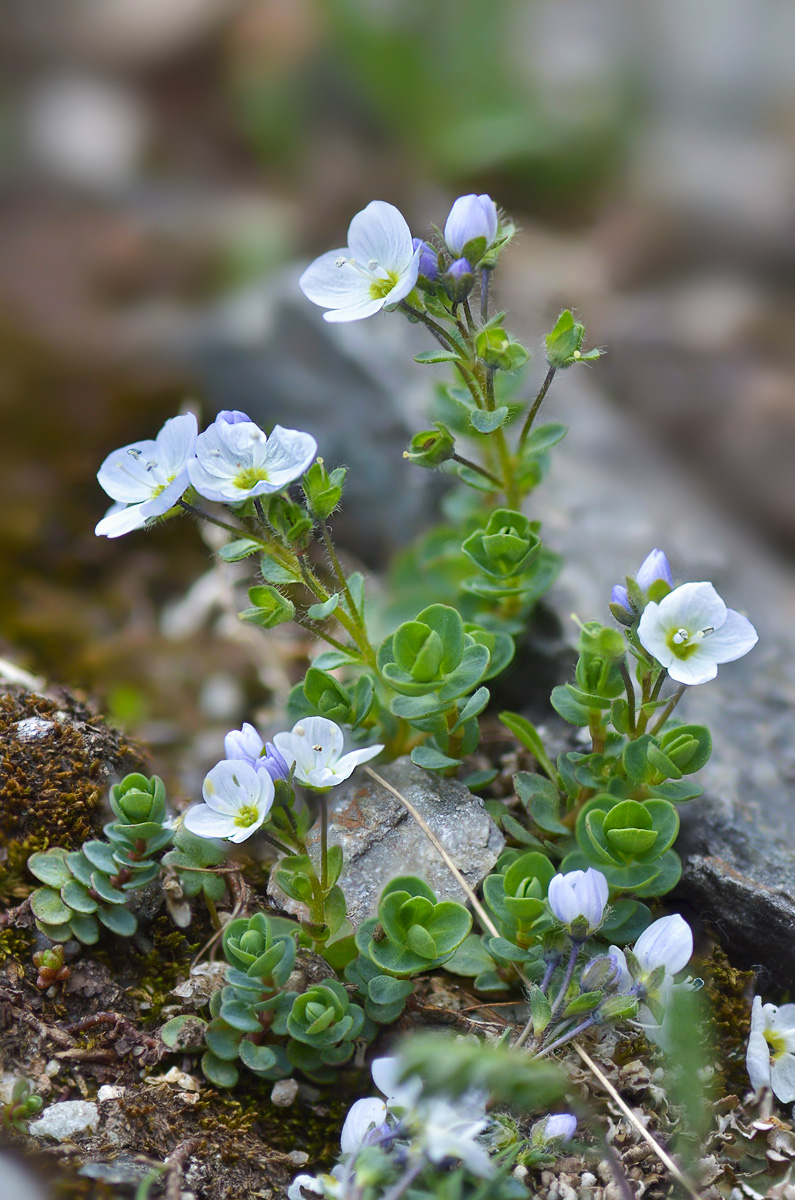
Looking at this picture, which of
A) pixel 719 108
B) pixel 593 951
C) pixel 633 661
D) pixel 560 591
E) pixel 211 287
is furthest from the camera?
pixel 719 108

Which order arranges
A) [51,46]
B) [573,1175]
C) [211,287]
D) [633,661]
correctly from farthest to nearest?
[51,46]
[211,287]
[633,661]
[573,1175]

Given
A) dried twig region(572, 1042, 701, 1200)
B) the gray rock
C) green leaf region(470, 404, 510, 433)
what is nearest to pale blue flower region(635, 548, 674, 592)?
green leaf region(470, 404, 510, 433)

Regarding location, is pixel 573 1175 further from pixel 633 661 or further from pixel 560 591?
pixel 560 591

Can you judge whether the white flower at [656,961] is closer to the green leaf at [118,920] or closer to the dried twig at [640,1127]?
the dried twig at [640,1127]

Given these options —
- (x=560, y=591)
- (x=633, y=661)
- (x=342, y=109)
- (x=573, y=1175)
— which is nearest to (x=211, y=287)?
(x=342, y=109)

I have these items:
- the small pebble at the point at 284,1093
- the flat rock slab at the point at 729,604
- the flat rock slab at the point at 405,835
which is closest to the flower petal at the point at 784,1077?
the flat rock slab at the point at 729,604

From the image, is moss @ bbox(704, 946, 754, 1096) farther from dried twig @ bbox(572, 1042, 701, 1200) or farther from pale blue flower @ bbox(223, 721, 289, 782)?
pale blue flower @ bbox(223, 721, 289, 782)
